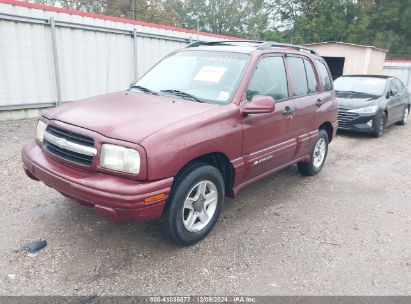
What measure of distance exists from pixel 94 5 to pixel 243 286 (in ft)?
123

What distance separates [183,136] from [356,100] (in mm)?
7199

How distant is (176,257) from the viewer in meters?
3.28

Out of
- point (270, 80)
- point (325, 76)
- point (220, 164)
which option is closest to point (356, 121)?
point (325, 76)

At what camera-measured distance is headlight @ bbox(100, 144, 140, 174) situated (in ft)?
9.27

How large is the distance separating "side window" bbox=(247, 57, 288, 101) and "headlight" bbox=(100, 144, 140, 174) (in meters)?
1.57

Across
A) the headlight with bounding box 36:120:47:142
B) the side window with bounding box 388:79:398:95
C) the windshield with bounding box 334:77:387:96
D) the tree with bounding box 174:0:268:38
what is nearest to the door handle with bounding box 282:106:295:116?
the headlight with bounding box 36:120:47:142

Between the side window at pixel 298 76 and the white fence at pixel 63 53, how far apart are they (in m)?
5.43

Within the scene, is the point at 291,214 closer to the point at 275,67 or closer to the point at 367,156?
the point at 275,67

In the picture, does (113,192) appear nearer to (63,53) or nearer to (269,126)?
(269,126)

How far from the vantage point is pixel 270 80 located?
4242 mm

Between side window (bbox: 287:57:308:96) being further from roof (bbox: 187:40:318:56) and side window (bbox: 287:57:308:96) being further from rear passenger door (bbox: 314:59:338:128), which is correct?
rear passenger door (bbox: 314:59:338:128)

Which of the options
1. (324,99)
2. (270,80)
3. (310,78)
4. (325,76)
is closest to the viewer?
(270,80)

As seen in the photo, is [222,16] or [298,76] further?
[222,16]

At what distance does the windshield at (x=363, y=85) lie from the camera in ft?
31.1
